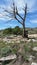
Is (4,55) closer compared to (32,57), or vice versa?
(32,57)

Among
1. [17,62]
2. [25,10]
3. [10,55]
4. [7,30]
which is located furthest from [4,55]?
[7,30]

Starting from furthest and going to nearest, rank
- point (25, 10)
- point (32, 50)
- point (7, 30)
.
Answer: point (7, 30) < point (25, 10) < point (32, 50)

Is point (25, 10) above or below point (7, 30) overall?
above

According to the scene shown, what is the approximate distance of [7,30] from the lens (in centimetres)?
2750

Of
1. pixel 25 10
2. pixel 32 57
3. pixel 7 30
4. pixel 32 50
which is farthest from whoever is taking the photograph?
pixel 7 30

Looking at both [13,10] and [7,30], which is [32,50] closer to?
[13,10]

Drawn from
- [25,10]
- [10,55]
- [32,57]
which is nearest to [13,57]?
[10,55]

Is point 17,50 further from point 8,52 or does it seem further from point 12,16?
point 12,16

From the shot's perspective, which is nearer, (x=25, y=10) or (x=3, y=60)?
(x=3, y=60)

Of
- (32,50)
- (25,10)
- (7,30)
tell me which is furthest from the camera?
(7,30)

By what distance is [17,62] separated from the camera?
476 inches

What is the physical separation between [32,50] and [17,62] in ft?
5.01

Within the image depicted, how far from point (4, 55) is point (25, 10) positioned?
9611 millimetres

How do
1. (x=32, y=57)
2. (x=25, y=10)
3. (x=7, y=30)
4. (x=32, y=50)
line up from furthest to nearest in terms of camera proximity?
(x=7, y=30), (x=25, y=10), (x=32, y=50), (x=32, y=57)
